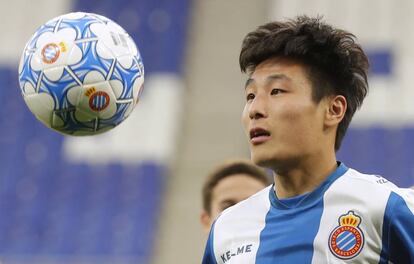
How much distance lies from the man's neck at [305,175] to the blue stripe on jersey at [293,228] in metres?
0.03

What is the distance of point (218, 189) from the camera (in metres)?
4.61

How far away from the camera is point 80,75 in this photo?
3145mm

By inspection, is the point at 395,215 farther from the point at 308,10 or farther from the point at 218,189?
the point at 308,10

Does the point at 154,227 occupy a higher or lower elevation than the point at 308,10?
lower

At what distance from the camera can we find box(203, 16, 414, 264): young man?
2.68 metres

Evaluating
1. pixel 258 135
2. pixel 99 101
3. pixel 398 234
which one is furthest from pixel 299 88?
pixel 99 101

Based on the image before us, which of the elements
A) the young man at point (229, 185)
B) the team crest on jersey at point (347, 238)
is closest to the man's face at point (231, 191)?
the young man at point (229, 185)

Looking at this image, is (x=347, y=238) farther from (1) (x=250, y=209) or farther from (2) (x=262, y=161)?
(1) (x=250, y=209)

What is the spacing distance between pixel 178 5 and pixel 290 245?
32.1 ft

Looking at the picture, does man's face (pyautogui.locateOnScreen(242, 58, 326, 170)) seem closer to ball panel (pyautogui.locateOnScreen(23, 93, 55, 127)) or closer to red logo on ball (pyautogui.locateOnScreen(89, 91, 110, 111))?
red logo on ball (pyautogui.locateOnScreen(89, 91, 110, 111))

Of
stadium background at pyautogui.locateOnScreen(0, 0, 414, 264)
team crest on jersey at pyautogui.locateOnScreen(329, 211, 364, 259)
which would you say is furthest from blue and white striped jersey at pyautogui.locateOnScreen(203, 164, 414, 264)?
stadium background at pyautogui.locateOnScreen(0, 0, 414, 264)

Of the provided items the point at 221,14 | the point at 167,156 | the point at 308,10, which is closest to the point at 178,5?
the point at 221,14

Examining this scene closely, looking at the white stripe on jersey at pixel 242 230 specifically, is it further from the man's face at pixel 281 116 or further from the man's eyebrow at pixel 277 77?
the man's eyebrow at pixel 277 77

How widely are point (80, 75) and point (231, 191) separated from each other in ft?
5.33
